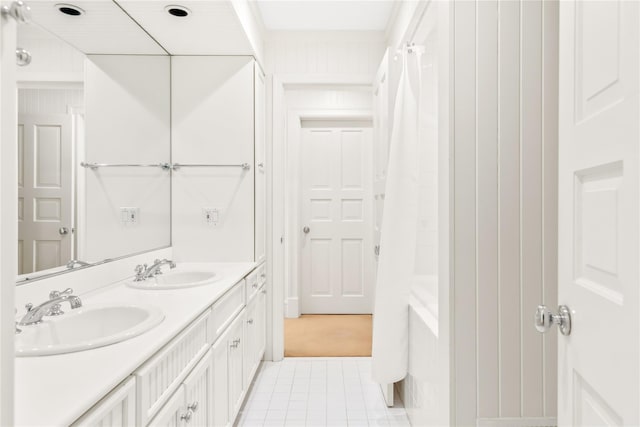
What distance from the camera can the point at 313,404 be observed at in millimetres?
2455

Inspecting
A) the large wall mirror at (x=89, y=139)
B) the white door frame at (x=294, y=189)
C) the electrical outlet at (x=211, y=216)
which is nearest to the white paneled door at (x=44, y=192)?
the large wall mirror at (x=89, y=139)

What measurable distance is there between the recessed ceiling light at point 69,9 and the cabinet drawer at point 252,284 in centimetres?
152

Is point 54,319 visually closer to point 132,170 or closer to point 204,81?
point 132,170

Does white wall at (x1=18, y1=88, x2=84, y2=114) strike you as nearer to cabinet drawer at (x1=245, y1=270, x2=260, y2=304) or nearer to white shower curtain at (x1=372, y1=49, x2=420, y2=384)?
cabinet drawer at (x1=245, y1=270, x2=260, y2=304)

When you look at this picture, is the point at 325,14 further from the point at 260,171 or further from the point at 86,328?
the point at 86,328

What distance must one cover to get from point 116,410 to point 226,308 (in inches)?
39.6

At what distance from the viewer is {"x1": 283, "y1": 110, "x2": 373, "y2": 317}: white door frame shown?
13.7 ft

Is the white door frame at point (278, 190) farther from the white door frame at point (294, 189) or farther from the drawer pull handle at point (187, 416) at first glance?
the drawer pull handle at point (187, 416)

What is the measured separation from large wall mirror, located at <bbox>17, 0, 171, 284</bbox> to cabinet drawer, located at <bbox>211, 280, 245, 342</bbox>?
578 millimetres

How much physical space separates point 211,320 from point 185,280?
720mm

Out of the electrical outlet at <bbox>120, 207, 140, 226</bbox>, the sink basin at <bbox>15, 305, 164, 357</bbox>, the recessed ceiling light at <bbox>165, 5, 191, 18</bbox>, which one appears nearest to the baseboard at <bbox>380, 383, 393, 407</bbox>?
the sink basin at <bbox>15, 305, 164, 357</bbox>

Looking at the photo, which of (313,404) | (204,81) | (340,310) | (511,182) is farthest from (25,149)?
(340,310)

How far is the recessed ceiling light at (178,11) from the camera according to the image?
1.99 metres

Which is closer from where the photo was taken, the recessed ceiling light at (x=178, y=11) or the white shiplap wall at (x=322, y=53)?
the recessed ceiling light at (x=178, y=11)
